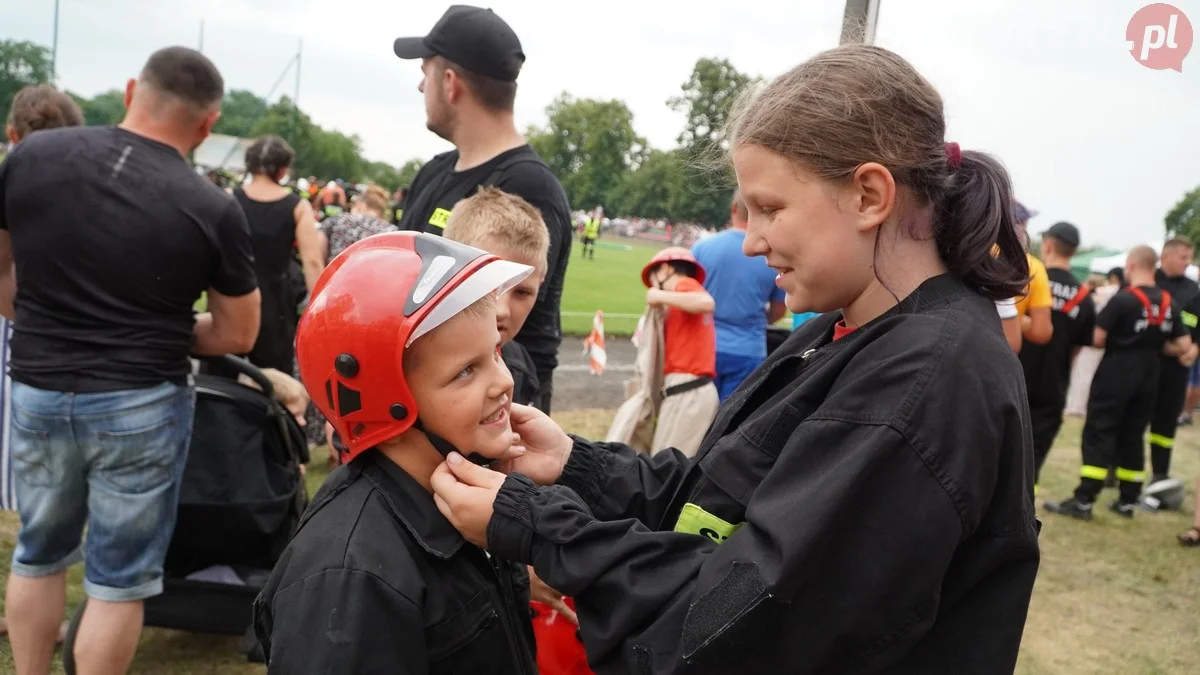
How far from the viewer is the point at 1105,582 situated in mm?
6406

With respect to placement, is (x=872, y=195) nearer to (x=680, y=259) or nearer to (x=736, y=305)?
(x=680, y=259)

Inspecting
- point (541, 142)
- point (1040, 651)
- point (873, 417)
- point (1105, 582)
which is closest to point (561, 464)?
point (873, 417)

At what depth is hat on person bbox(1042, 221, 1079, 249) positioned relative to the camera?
24.7 ft

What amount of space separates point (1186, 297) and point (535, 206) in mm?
8590

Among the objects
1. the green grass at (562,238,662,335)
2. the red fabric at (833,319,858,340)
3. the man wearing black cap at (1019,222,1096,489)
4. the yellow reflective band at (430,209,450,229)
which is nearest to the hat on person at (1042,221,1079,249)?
the man wearing black cap at (1019,222,1096,489)

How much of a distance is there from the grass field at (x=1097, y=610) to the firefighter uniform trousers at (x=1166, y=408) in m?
0.57

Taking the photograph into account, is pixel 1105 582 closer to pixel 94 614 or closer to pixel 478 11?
pixel 478 11

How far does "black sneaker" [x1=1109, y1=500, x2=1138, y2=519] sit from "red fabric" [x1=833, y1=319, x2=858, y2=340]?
7.74 meters

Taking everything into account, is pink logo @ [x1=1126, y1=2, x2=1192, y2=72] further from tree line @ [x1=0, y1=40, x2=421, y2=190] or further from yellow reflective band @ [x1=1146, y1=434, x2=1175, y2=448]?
tree line @ [x1=0, y1=40, x2=421, y2=190]

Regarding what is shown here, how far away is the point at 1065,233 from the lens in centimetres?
753

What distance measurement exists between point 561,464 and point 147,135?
234 centimetres

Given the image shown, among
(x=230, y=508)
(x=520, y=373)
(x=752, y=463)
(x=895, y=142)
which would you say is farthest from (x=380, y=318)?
(x=230, y=508)

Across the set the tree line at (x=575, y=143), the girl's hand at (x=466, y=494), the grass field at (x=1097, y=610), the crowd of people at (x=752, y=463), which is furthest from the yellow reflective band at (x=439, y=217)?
the tree line at (x=575, y=143)

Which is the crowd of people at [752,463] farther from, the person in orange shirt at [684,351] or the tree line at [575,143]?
the tree line at [575,143]
